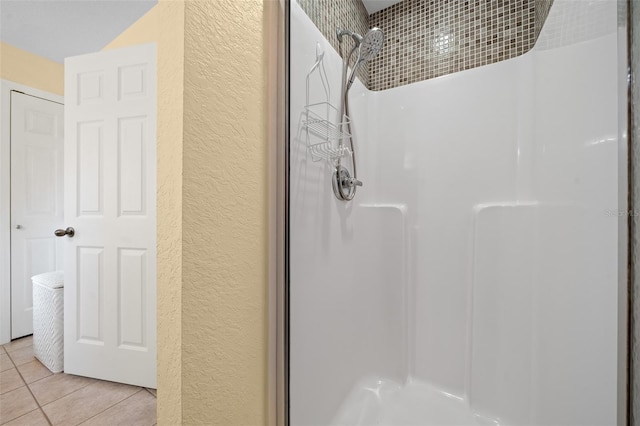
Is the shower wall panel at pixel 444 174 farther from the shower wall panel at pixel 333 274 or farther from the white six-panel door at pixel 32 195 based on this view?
the white six-panel door at pixel 32 195

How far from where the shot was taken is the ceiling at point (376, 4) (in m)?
1.45

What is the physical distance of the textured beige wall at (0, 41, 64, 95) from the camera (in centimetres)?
206

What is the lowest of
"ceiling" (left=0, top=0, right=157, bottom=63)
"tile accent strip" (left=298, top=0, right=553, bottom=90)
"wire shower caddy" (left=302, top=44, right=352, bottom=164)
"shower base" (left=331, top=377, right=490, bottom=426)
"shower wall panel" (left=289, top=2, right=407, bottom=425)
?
"shower base" (left=331, top=377, right=490, bottom=426)

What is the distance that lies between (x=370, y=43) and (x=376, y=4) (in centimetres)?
45

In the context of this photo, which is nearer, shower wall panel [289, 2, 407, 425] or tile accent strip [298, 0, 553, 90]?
shower wall panel [289, 2, 407, 425]

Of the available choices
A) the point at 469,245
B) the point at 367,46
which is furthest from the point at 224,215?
the point at 469,245

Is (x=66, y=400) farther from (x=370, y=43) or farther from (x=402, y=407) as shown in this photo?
(x=370, y=43)

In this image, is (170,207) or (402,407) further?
(402,407)

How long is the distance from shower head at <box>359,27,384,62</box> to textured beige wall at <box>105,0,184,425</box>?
0.84 m

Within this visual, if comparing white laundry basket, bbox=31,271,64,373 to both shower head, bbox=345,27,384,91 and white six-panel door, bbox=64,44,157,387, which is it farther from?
shower head, bbox=345,27,384,91

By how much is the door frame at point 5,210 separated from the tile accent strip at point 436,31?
244cm

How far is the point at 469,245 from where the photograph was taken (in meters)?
1.28

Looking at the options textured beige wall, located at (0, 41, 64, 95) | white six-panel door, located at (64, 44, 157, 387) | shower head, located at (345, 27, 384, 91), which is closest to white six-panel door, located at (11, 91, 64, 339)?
textured beige wall, located at (0, 41, 64, 95)

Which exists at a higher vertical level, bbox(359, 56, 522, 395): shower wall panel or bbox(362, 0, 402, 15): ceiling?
bbox(362, 0, 402, 15): ceiling
